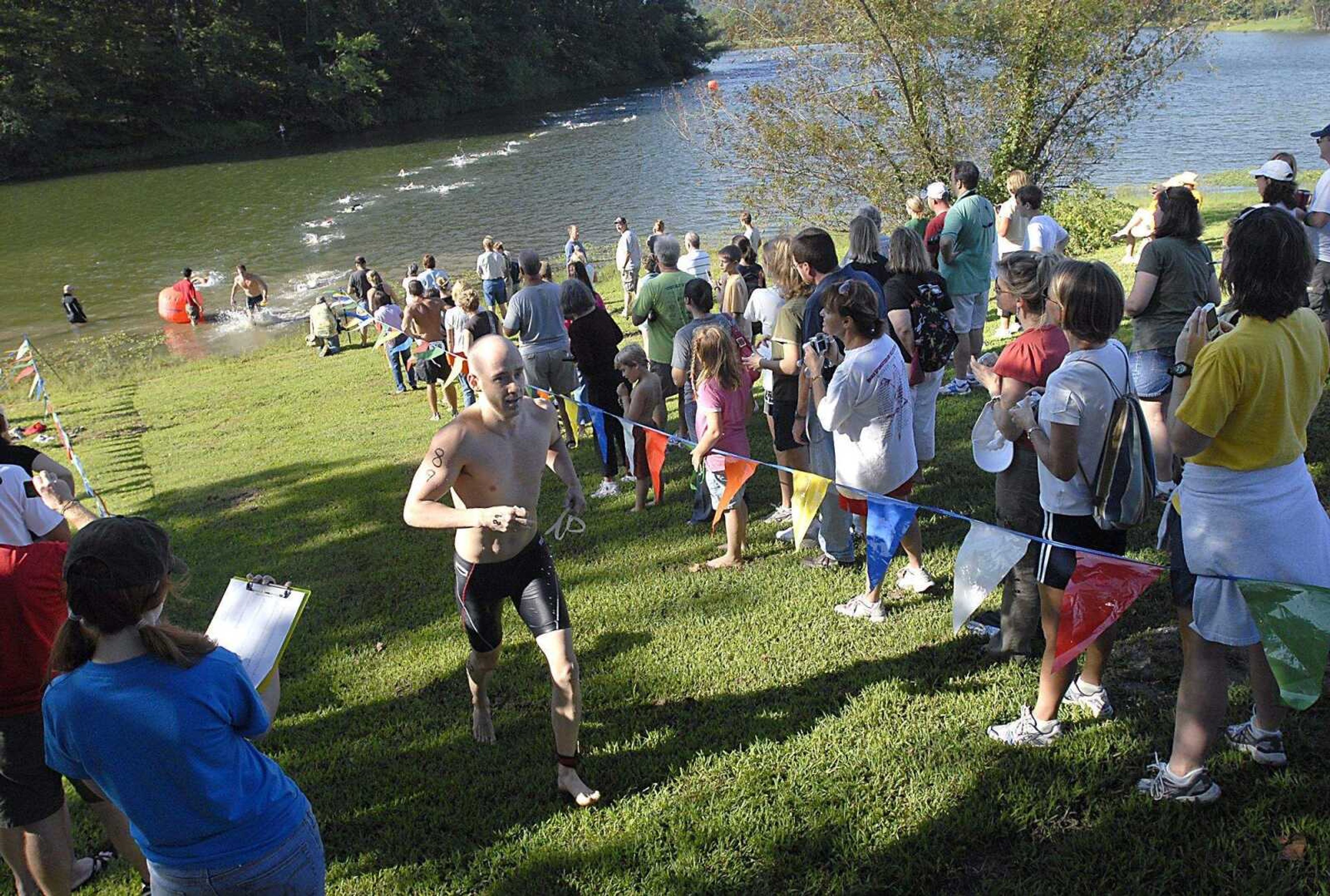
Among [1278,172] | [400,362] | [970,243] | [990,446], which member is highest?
[1278,172]

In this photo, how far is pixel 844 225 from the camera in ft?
60.7

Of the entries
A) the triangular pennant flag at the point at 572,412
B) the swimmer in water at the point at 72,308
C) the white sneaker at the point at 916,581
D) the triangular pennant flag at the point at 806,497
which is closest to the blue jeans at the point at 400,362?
the triangular pennant flag at the point at 572,412

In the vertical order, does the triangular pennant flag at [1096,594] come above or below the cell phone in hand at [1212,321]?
below

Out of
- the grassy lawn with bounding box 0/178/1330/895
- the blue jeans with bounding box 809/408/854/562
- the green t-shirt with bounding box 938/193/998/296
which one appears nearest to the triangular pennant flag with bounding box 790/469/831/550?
the blue jeans with bounding box 809/408/854/562

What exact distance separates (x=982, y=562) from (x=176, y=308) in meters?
25.6

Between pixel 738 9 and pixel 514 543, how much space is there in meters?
15.0

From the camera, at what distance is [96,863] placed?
409cm

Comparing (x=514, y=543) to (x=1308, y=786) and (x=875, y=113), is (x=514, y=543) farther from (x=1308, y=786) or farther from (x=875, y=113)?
(x=875, y=113)

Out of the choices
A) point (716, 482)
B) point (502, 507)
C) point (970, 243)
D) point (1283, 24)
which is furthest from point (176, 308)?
point (1283, 24)

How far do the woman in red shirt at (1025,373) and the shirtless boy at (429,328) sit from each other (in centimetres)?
836

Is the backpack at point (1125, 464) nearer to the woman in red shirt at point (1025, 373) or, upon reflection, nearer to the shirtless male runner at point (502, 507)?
the woman in red shirt at point (1025, 373)

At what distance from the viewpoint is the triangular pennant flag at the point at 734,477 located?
5.66 metres

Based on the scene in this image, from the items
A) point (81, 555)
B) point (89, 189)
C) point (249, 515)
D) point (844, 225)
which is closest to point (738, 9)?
point (844, 225)

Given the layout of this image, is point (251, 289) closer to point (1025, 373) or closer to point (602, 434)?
point (602, 434)
